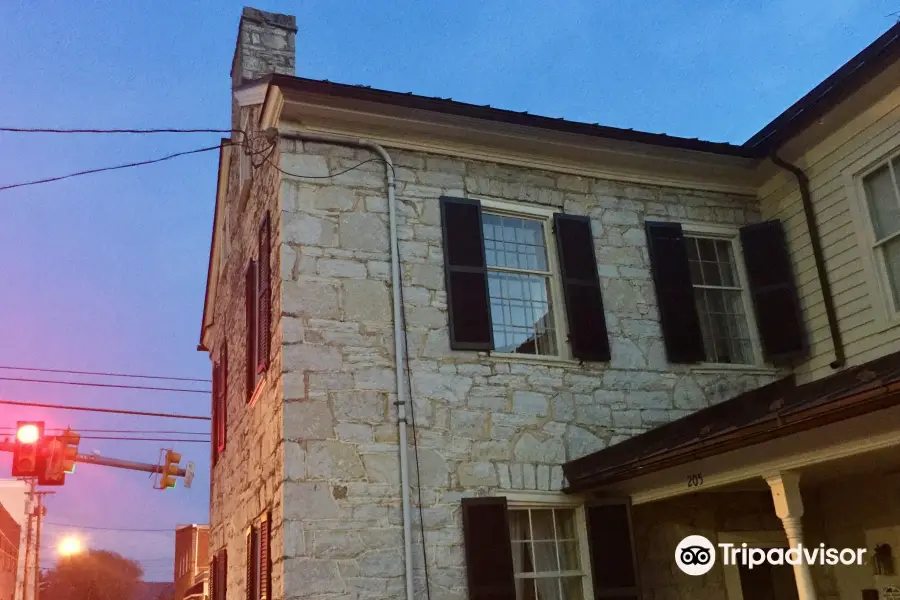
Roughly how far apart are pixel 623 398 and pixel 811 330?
2384 millimetres

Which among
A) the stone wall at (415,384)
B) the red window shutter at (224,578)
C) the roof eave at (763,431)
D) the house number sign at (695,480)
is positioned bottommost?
the red window shutter at (224,578)

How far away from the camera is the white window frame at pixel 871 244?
28.3ft

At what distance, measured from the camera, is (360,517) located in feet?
24.1

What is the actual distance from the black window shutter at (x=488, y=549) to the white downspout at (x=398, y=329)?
0.55 metres

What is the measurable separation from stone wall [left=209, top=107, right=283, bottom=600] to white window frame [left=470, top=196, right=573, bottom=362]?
2.14 m

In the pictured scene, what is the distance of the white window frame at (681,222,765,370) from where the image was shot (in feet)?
31.6

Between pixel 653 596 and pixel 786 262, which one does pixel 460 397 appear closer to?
pixel 653 596

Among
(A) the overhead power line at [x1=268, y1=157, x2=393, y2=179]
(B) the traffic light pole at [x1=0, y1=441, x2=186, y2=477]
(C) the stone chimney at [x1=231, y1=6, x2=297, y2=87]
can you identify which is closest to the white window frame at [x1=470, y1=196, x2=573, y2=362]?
(A) the overhead power line at [x1=268, y1=157, x2=393, y2=179]

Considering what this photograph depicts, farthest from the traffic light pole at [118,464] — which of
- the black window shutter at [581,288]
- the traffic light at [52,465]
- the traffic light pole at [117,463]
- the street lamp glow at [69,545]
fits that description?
the street lamp glow at [69,545]

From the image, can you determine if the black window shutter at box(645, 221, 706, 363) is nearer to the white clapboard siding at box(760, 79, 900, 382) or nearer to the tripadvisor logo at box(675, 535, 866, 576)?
the white clapboard siding at box(760, 79, 900, 382)

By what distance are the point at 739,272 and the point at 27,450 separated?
35.4 feet

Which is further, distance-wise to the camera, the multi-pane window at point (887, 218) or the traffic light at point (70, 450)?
the traffic light at point (70, 450)

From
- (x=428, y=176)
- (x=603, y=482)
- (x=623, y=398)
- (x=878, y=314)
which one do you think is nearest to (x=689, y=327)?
(x=623, y=398)

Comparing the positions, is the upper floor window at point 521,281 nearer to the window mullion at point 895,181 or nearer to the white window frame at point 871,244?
the white window frame at point 871,244
